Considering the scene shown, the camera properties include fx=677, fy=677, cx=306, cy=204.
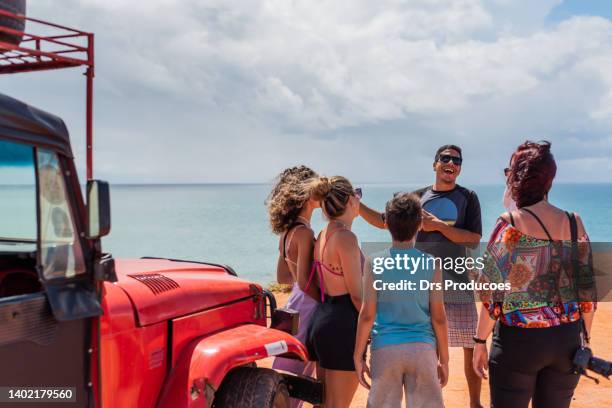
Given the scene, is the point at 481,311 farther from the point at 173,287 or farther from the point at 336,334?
the point at 173,287

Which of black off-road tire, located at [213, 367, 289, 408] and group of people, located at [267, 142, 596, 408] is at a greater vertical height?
group of people, located at [267, 142, 596, 408]

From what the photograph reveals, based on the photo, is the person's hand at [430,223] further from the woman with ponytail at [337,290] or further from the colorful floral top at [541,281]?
the colorful floral top at [541,281]

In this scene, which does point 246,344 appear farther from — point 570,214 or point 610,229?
point 610,229

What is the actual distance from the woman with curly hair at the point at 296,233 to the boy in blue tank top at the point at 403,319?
83 cm

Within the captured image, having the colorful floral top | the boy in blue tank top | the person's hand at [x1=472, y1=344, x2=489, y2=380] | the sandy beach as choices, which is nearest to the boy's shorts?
the boy in blue tank top

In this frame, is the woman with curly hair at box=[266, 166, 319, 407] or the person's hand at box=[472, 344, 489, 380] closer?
the person's hand at box=[472, 344, 489, 380]

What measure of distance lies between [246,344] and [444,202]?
8.69 ft

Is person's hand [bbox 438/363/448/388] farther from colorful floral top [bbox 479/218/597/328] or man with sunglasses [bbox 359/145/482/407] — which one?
man with sunglasses [bbox 359/145/482/407]

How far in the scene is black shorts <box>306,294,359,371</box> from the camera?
4395mm

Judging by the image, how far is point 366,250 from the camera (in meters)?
6.27

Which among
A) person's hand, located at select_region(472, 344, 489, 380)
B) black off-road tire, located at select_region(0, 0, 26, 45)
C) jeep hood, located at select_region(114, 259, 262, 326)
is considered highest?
black off-road tire, located at select_region(0, 0, 26, 45)

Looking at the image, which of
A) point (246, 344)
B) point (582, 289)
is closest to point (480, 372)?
point (582, 289)

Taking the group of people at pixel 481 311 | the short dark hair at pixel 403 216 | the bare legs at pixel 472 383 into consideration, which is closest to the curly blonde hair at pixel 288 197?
the group of people at pixel 481 311

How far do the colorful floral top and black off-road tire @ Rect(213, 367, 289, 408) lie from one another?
128 cm
